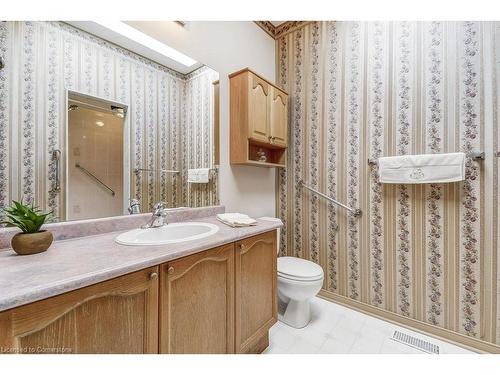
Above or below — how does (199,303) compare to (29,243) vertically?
below

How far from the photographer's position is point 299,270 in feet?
5.05

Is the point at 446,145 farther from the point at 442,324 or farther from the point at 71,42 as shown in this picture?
the point at 71,42

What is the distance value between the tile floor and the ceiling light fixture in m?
1.96

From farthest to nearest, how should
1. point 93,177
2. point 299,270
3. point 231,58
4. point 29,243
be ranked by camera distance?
1. point 231,58
2. point 299,270
3. point 93,177
4. point 29,243

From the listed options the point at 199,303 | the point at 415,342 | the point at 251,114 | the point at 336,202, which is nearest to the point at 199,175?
the point at 251,114

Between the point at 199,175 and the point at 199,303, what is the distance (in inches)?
35.1

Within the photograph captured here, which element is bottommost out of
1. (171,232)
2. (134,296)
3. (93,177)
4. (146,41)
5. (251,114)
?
(134,296)

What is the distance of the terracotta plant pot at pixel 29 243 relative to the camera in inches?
31.0

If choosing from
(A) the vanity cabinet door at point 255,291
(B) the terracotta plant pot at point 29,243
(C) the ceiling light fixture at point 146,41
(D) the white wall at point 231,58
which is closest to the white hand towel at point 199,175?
(D) the white wall at point 231,58

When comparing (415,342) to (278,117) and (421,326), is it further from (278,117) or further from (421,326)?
(278,117)

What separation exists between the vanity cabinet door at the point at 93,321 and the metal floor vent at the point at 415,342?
5.06 feet

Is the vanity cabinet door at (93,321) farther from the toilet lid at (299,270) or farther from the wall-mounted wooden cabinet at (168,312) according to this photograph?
the toilet lid at (299,270)
